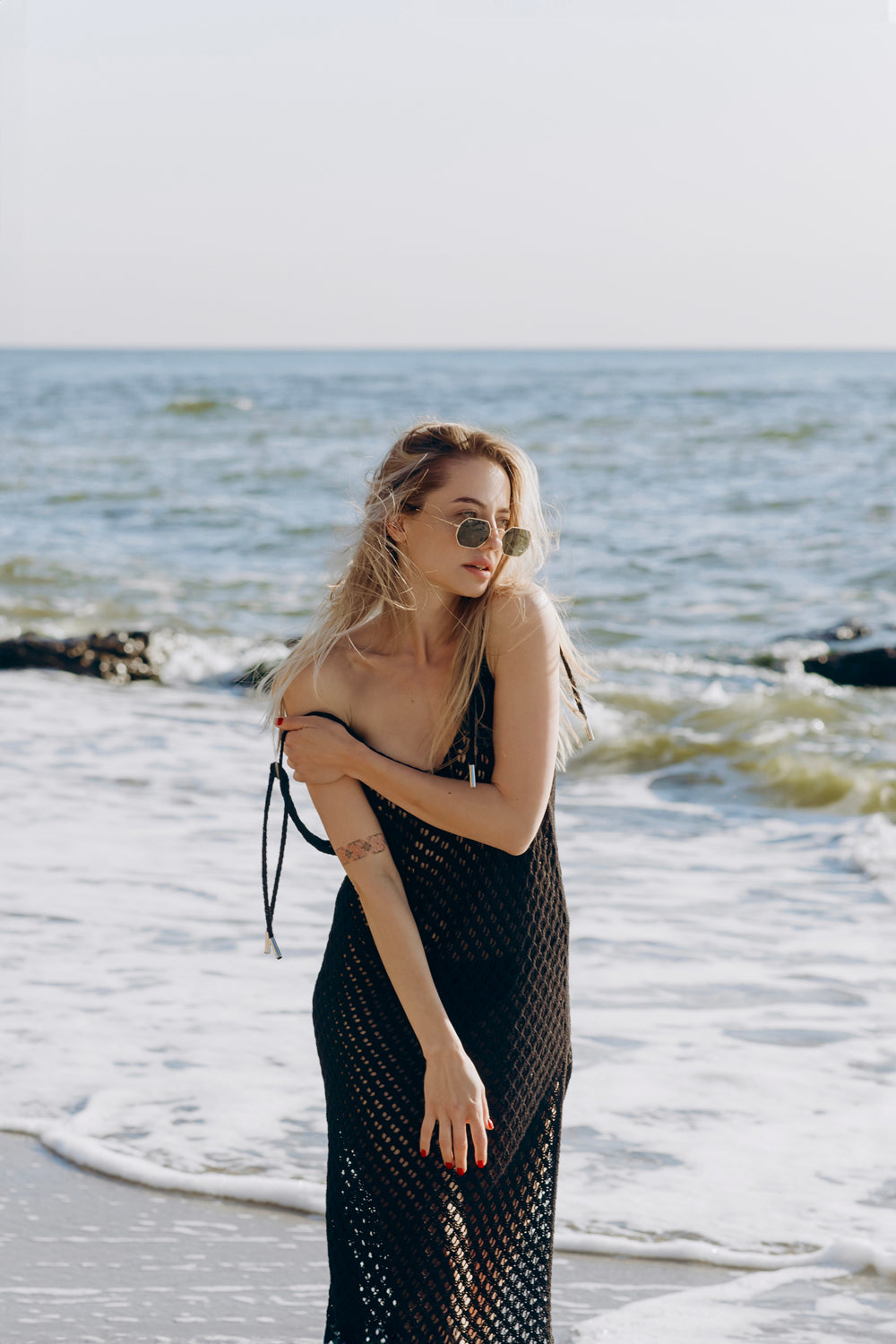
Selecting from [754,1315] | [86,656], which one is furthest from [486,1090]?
[86,656]

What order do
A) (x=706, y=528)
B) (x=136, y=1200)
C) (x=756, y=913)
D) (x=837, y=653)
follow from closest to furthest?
(x=136, y=1200) → (x=756, y=913) → (x=837, y=653) → (x=706, y=528)

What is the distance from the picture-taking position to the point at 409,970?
210cm

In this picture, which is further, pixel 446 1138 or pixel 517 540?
pixel 517 540

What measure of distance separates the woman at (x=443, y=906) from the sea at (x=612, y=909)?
21cm

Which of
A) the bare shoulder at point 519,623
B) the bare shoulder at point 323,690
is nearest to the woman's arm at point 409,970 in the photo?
the bare shoulder at point 323,690

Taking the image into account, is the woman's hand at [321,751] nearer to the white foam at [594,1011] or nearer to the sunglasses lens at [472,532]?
the sunglasses lens at [472,532]

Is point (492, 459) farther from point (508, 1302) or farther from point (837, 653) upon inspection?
point (837, 653)

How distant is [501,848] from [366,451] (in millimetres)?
27834

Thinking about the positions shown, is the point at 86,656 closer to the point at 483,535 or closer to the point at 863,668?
the point at 863,668

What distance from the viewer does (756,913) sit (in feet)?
19.7

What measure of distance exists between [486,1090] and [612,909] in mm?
3942

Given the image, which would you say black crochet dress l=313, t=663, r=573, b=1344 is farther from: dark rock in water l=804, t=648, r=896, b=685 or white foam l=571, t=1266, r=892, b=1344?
dark rock in water l=804, t=648, r=896, b=685

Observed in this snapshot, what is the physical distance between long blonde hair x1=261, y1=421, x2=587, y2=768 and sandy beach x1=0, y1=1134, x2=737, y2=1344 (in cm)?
159

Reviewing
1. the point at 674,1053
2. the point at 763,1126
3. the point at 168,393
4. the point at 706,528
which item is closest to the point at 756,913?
the point at 674,1053
